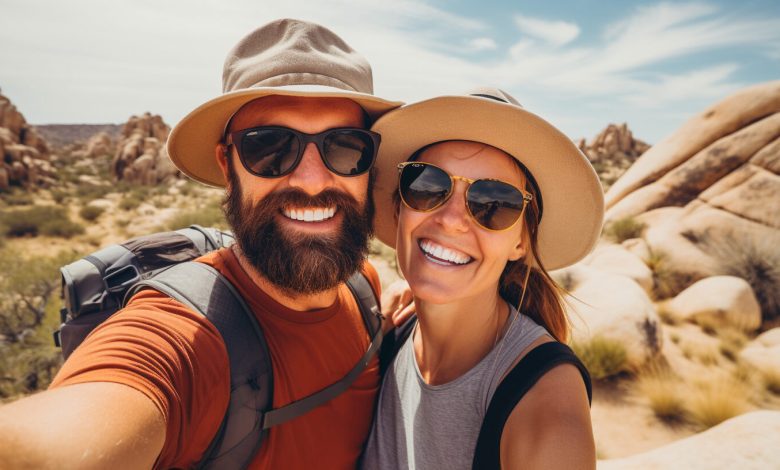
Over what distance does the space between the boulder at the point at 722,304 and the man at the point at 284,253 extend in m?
7.12

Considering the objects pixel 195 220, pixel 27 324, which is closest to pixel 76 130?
pixel 195 220

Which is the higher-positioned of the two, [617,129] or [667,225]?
[617,129]

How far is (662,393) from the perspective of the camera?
4.36 meters

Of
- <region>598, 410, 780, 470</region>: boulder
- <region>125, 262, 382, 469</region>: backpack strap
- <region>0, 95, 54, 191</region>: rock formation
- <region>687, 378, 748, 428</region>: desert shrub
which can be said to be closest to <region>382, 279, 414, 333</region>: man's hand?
<region>125, 262, 382, 469</region>: backpack strap

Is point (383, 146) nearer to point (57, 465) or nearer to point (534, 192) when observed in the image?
point (534, 192)

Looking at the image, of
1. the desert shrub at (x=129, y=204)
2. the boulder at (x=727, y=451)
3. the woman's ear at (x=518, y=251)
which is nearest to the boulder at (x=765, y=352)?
the boulder at (x=727, y=451)

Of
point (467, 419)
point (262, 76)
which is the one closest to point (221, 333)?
point (467, 419)

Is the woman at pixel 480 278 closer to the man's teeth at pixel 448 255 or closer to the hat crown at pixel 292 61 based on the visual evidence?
the man's teeth at pixel 448 255

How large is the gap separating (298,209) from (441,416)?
1.07 m

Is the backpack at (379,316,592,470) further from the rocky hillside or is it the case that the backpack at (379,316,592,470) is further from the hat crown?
the rocky hillside

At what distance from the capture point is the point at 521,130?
5.07 ft

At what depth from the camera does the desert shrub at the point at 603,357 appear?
4.73 metres

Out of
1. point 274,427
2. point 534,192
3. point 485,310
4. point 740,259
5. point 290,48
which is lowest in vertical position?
point 740,259

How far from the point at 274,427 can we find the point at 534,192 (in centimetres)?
152
